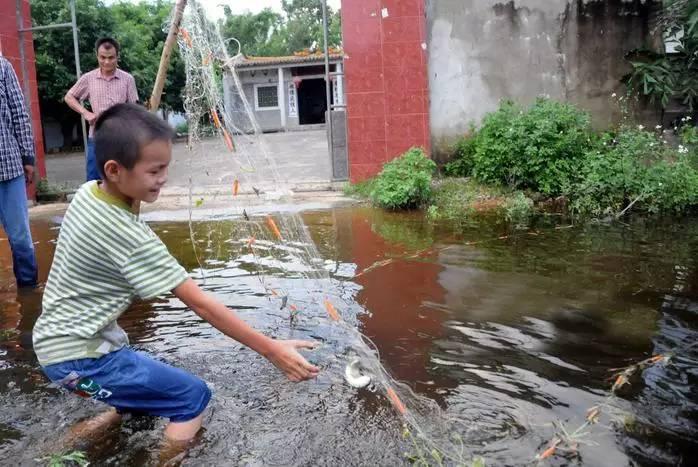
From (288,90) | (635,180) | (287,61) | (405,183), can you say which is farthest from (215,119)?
(288,90)

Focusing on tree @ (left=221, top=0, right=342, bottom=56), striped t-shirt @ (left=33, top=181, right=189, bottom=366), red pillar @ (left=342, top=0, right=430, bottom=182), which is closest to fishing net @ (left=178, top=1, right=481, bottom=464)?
striped t-shirt @ (left=33, top=181, right=189, bottom=366)

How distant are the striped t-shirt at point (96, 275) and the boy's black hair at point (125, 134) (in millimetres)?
171

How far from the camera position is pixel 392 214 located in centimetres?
795

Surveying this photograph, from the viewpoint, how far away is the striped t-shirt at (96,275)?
228cm

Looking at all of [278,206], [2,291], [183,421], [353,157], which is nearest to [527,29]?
[353,157]

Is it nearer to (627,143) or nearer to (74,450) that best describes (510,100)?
(627,143)

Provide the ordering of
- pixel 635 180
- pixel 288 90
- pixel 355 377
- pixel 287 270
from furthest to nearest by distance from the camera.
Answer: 1. pixel 288 90
2. pixel 635 180
3. pixel 287 270
4. pixel 355 377

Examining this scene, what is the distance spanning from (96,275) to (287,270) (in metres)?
3.31

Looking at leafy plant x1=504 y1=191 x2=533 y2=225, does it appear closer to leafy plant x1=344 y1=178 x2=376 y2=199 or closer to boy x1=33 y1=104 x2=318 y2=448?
leafy plant x1=344 y1=178 x2=376 y2=199

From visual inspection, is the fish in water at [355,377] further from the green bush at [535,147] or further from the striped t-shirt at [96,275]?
the green bush at [535,147]

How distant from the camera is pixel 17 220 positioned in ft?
16.4

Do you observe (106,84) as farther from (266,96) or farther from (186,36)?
(266,96)

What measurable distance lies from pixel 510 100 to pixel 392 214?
2.87 meters

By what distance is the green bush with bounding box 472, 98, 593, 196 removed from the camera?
26.6 feet
